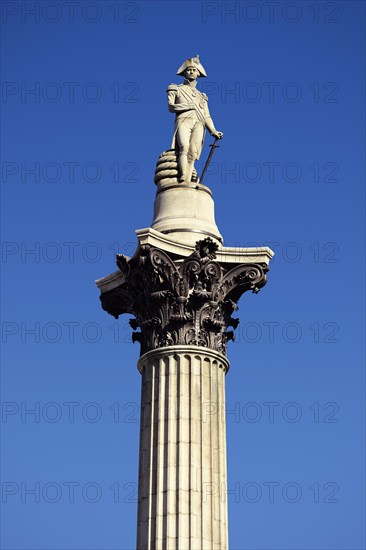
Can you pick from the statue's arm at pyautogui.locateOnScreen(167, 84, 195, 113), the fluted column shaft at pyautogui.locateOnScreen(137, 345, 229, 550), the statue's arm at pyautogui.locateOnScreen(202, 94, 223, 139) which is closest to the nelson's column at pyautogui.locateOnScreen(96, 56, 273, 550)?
the fluted column shaft at pyautogui.locateOnScreen(137, 345, 229, 550)

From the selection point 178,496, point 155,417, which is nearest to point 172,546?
point 178,496

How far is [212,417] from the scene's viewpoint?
28.8 meters

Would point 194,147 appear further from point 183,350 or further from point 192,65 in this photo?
point 183,350

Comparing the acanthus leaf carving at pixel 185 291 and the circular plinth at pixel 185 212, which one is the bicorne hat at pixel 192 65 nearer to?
the circular plinth at pixel 185 212

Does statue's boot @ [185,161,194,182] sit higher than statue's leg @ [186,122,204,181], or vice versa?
statue's leg @ [186,122,204,181]

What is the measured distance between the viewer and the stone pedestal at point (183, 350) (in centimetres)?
2744

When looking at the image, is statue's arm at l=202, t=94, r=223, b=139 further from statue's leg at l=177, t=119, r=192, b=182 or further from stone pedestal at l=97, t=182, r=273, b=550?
stone pedestal at l=97, t=182, r=273, b=550

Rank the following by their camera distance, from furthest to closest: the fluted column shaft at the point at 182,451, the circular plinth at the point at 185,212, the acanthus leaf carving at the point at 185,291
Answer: the circular plinth at the point at 185,212 < the acanthus leaf carving at the point at 185,291 < the fluted column shaft at the point at 182,451

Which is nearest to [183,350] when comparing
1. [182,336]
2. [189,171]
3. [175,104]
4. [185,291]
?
[182,336]

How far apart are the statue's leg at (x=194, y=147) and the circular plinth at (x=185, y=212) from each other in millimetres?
729

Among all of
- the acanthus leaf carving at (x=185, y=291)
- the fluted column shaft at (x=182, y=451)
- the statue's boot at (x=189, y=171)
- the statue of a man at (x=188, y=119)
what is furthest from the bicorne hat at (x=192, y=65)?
the fluted column shaft at (x=182, y=451)

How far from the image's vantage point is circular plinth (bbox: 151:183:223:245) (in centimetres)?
3088

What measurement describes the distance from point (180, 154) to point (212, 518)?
10861 millimetres

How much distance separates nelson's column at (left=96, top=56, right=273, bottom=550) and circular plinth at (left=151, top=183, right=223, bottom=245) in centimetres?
3
